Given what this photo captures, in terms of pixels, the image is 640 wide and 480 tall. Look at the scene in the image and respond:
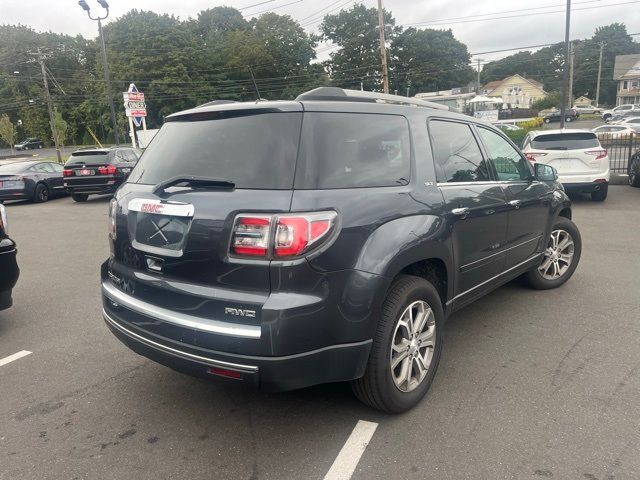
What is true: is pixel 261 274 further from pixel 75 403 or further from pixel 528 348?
pixel 528 348

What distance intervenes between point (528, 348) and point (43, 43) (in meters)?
88.3

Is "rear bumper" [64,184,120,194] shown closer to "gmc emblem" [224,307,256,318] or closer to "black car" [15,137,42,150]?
"gmc emblem" [224,307,256,318]

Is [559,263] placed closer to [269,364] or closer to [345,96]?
[345,96]

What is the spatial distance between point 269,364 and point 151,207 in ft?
3.53

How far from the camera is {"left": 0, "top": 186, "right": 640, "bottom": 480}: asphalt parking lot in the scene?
8.23ft

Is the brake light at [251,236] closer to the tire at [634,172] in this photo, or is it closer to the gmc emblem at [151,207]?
the gmc emblem at [151,207]

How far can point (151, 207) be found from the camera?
8.84 ft

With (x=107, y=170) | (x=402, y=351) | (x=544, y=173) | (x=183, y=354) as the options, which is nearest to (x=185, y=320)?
(x=183, y=354)

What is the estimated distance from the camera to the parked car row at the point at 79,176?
13812mm

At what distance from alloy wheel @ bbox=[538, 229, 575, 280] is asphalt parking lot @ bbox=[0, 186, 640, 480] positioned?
0.51 m

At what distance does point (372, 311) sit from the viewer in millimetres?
2574

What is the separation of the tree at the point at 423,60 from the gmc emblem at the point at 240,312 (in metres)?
74.5

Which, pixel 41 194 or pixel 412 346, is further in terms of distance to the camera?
pixel 41 194

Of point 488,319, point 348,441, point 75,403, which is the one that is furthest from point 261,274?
point 488,319
